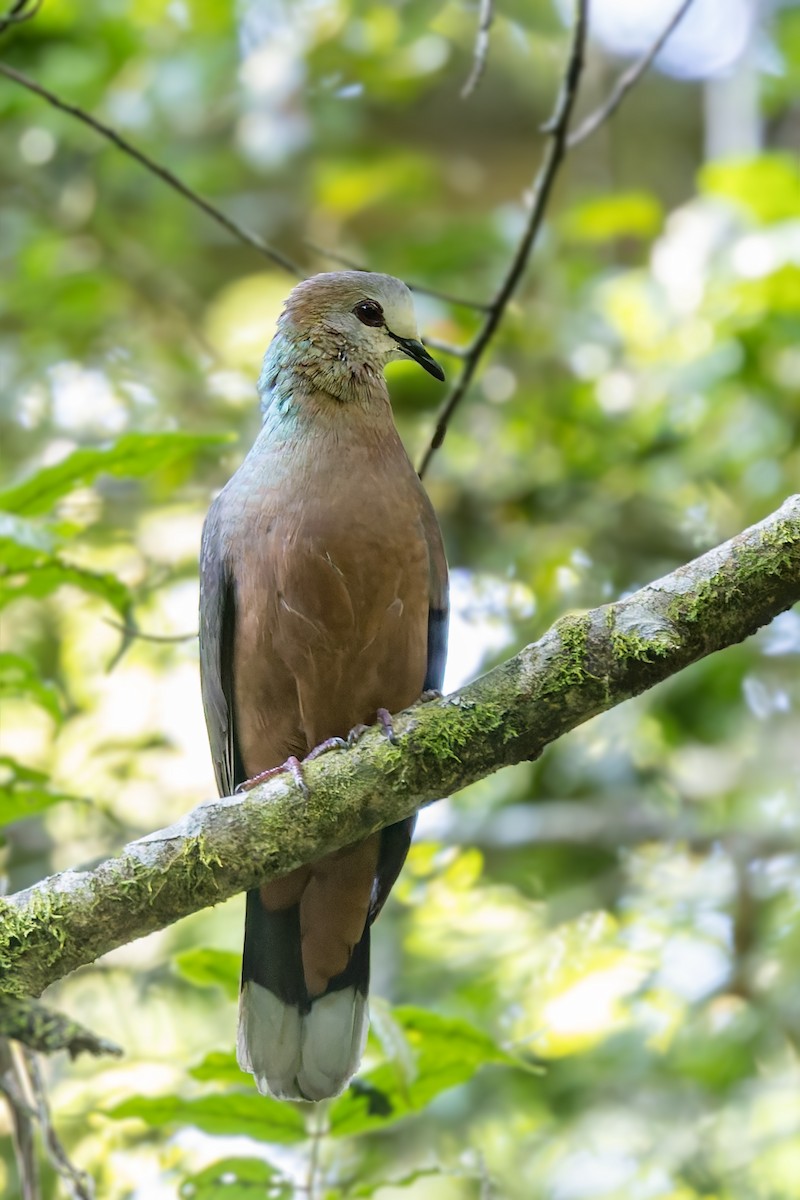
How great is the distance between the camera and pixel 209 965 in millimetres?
3418

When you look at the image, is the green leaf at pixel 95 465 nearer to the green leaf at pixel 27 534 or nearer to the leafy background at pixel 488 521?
the green leaf at pixel 27 534

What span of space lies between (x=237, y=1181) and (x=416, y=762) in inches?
46.6

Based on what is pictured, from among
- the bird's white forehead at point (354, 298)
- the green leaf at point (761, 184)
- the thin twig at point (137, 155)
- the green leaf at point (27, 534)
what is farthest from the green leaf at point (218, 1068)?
the green leaf at point (761, 184)

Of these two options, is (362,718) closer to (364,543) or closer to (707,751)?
(364,543)

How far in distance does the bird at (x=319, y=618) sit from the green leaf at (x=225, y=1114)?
1.15 feet

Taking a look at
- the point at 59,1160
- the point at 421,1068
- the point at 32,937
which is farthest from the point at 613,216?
the point at 59,1160

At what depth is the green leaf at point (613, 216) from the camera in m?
6.20

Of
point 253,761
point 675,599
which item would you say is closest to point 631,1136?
point 253,761

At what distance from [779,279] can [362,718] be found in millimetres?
2904

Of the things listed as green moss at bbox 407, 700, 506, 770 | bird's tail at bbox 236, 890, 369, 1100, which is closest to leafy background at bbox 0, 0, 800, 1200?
bird's tail at bbox 236, 890, 369, 1100

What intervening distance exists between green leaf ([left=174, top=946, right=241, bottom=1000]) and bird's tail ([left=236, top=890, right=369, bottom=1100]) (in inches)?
12.3

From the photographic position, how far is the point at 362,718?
11.7ft

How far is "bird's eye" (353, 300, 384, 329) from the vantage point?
3922mm

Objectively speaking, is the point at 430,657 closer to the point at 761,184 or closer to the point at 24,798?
the point at 24,798
